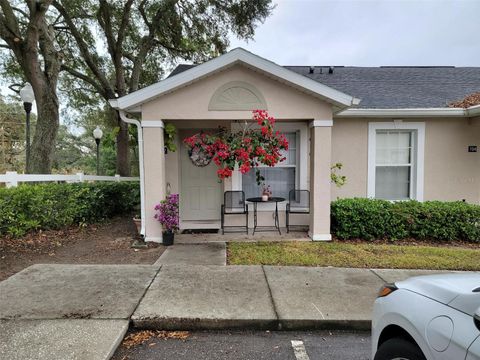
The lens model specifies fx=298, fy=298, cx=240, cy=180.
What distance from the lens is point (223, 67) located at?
568 centimetres

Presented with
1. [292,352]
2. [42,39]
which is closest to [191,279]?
[292,352]

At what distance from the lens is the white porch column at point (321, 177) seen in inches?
234

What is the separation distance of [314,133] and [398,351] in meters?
4.72

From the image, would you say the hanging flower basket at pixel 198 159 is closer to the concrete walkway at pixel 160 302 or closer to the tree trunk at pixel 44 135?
the concrete walkway at pixel 160 302

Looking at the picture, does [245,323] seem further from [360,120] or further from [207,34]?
[207,34]

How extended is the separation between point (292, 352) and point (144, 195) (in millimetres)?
4224

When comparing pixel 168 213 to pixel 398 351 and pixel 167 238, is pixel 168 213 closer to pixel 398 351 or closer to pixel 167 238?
pixel 167 238

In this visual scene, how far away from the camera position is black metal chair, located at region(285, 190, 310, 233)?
→ 6.89 m

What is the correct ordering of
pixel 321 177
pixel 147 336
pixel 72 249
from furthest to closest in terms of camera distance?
pixel 321 177
pixel 72 249
pixel 147 336

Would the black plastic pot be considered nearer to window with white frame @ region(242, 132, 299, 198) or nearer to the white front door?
the white front door

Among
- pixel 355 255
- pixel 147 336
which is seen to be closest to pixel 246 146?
pixel 355 255

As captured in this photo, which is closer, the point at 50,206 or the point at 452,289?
the point at 452,289

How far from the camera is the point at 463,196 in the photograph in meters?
7.23

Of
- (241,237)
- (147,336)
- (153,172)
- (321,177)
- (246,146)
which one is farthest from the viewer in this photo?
(241,237)
